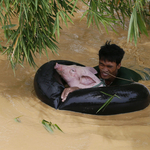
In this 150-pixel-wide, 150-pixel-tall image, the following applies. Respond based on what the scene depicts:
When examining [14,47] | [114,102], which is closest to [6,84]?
[14,47]

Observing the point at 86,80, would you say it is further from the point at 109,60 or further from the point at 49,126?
the point at 49,126

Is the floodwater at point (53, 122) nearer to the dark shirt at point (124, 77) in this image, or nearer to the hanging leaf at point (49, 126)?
the hanging leaf at point (49, 126)

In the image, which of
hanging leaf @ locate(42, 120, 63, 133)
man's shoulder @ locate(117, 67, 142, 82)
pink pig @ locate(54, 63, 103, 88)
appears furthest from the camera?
man's shoulder @ locate(117, 67, 142, 82)

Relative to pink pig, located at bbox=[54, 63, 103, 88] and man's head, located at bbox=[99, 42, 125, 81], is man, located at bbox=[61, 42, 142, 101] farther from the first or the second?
pink pig, located at bbox=[54, 63, 103, 88]

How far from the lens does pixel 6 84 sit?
3516mm

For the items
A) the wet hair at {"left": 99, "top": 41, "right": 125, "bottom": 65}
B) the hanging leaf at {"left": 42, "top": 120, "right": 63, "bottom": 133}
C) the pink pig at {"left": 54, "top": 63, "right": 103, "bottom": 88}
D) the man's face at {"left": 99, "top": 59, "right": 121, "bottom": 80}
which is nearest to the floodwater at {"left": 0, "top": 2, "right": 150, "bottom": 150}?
the hanging leaf at {"left": 42, "top": 120, "right": 63, "bottom": 133}

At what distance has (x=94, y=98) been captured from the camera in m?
3.01

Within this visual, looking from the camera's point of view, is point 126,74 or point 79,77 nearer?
point 79,77

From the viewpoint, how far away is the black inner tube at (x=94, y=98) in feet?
9.90

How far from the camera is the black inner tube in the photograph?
3018 millimetres

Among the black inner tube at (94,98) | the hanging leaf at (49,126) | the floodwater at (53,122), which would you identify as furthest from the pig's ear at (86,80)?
the hanging leaf at (49,126)

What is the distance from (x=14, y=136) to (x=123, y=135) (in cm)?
116

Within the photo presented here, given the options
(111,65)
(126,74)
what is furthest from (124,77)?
(111,65)

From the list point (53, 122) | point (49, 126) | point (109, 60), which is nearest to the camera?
point (49, 126)
